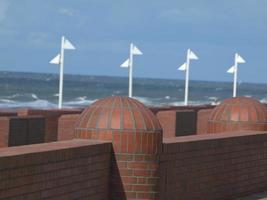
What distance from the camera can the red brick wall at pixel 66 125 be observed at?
14914 mm

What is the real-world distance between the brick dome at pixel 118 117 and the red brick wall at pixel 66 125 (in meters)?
5.56

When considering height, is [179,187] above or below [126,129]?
below

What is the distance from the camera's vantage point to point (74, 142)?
8891mm

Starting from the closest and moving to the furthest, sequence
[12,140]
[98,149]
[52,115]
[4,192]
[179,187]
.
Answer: [4,192] < [98,149] < [179,187] < [12,140] < [52,115]

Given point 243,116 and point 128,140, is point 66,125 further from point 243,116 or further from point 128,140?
point 128,140

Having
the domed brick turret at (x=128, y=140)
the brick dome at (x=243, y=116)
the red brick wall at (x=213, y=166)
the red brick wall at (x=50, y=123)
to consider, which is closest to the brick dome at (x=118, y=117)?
the domed brick turret at (x=128, y=140)

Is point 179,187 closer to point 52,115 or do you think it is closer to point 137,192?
point 137,192

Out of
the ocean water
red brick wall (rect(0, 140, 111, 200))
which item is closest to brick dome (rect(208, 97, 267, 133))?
red brick wall (rect(0, 140, 111, 200))

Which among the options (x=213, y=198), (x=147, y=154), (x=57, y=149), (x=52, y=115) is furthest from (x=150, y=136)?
(x=52, y=115)

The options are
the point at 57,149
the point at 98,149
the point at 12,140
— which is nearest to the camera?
the point at 57,149

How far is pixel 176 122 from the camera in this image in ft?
56.1

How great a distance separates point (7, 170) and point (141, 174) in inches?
90.0

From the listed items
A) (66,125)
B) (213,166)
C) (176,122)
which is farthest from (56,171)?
(176,122)

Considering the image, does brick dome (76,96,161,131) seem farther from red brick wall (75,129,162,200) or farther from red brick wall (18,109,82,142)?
red brick wall (18,109,82,142)
